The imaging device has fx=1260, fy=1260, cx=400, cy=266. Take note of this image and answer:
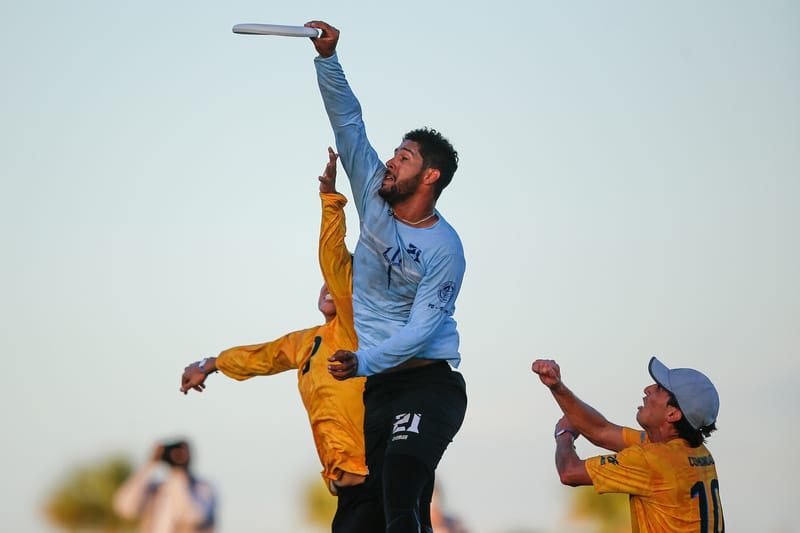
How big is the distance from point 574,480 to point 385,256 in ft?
4.79

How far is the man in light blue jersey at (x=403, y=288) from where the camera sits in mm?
6141

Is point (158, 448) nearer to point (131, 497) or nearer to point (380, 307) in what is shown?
point (131, 497)

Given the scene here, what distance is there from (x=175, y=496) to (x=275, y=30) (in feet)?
16.5

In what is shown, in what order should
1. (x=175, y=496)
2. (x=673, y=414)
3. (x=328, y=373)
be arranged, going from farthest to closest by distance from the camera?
1. (x=175, y=496)
2. (x=328, y=373)
3. (x=673, y=414)

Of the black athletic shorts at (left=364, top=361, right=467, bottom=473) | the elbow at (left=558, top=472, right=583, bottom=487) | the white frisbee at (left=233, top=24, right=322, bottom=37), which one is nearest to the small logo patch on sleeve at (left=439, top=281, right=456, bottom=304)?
the black athletic shorts at (left=364, top=361, right=467, bottom=473)

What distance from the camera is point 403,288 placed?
6395 mm

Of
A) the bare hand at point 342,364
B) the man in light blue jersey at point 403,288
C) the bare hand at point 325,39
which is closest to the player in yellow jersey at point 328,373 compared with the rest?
the man in light blue jersey at point 403,288

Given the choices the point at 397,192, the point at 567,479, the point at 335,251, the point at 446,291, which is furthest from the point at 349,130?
the point at 567,479

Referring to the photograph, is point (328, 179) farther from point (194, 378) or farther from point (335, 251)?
point (194, 378)

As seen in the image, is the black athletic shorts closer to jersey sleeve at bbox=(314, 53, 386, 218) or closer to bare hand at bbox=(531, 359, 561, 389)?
bare hand at bbox=(531, 359, 561, 389)

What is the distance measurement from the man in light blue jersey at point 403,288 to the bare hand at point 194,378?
5.17 feet

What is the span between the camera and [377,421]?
652 centimetres

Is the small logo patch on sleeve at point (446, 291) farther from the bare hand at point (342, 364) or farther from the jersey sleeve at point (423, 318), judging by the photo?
the bare hand at point (342, 364)

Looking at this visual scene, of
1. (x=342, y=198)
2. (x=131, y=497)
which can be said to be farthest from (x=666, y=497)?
(x=131, y=497)
